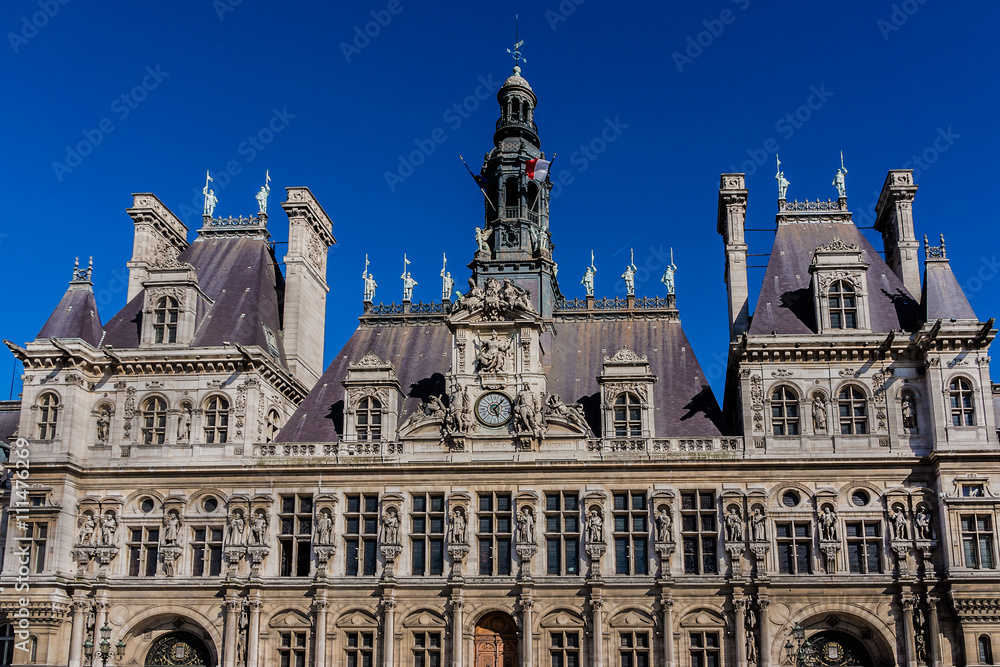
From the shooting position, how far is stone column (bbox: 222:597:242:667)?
1768 inches

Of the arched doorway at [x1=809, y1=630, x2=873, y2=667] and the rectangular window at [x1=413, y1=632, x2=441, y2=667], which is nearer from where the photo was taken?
the arched doorway at [x1=809, y1=630, x2=873, y2=667]

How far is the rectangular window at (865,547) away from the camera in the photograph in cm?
4397

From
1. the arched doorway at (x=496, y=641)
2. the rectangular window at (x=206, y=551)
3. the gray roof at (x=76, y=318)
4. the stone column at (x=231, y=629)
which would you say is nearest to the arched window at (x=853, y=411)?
the arched doorway at (x=496, y=641)

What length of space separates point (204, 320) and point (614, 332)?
1970cm

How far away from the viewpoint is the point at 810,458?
45094mm

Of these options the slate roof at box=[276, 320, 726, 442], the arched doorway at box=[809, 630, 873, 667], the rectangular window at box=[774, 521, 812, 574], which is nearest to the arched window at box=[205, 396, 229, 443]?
the slate roof at box=[276, 320, 726, 442]

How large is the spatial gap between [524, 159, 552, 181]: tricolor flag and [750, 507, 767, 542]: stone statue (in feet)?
64.6

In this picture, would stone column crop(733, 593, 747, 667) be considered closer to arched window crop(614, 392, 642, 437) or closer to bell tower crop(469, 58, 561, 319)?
arched window crop(614, 392, 642, 437)

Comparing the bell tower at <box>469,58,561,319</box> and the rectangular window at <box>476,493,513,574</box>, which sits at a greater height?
the bell tower at <box>469,58,561,319</box>

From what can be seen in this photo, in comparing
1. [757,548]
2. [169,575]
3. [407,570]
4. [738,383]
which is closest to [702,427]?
[738,383]

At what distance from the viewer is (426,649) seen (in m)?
44.5

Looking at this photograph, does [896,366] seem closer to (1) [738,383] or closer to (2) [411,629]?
(1) [738,383]

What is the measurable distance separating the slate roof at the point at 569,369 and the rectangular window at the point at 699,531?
9.65 ft

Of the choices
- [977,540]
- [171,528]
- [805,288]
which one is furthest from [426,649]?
[805,288]
